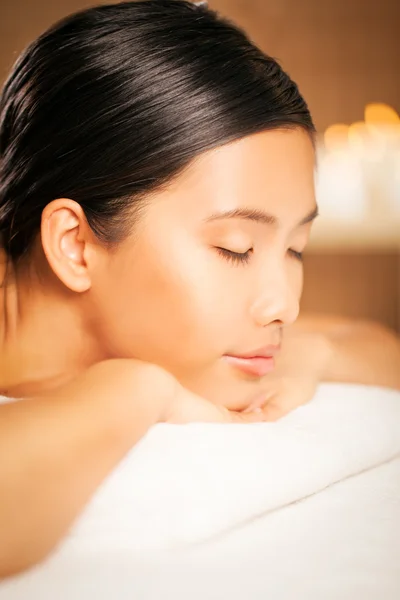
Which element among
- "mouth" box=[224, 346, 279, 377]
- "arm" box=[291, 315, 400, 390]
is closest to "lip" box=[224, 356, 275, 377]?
"mouth" box=[224, 346, 279, 377]

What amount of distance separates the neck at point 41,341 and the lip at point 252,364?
6.0 inches

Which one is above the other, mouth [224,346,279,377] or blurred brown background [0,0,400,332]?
blurred brown background [0,0,400,332]

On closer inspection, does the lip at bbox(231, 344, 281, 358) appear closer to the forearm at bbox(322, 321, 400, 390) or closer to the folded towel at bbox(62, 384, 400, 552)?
the folded towel at bbox(62, 384, 400, 552)

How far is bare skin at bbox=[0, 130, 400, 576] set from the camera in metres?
0.66

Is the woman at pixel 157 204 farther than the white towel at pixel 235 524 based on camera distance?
Yes

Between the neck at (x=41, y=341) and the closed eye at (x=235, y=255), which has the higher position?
the closed eye at (x=235, y=255)

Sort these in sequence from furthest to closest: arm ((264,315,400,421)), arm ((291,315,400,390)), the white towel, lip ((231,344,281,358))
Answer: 1. arm ((291,315,400,390))
2. arm ((264,315,400,421))
3. lip ((231,344,281,358))
4. the white towel

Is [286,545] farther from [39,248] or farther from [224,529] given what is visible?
[39,248]

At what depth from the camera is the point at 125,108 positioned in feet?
2.24

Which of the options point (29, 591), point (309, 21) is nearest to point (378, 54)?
point (309, 21)

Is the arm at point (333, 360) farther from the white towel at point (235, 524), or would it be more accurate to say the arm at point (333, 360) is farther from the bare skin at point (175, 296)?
the white towel at point (235, 524)

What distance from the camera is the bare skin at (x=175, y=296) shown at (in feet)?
2.16

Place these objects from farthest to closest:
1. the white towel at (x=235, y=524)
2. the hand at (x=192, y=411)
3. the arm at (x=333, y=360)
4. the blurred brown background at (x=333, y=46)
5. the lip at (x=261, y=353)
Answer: the blurred brown background at (x=333, y=46) < the arm at (x=333, y=360) < the lip at (x=261, y=353) < the hand at (x=192, y=411) < the white towel at (x=235, y=524)

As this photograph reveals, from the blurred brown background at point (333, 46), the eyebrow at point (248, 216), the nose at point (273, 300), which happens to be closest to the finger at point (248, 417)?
the nose at point (273, 300)
